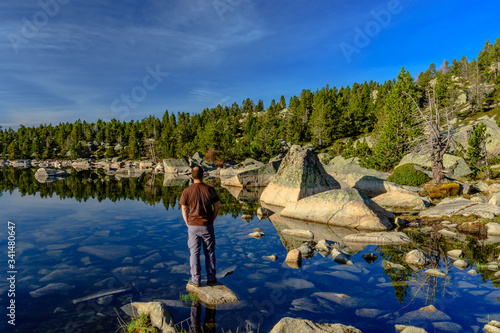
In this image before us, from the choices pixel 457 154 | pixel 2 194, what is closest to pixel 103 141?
pixel 2 194

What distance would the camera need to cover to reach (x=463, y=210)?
14117 mm

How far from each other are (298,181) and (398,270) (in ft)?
35.0

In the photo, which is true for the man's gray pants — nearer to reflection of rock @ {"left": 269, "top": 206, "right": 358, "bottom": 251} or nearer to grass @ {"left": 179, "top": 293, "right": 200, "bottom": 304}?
grass @ {"left": 179, "top": 293, "right": 200, "bottom": 304}

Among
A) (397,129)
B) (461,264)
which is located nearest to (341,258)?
(461,264)

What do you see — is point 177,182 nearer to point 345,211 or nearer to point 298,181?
point 298,181

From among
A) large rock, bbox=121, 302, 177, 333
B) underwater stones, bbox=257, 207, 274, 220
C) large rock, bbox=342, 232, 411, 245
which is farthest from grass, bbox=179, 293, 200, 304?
underwater stones, bbox=257, 207, 274, 220

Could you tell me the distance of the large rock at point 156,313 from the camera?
206 inches

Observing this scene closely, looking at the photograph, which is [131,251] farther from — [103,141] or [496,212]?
[103,141]

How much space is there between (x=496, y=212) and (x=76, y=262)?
1702 cm

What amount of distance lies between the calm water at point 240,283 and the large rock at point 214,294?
25cm

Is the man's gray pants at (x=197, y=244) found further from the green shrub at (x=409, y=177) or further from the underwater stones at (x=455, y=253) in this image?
the green shrub at (x=409, y=177)

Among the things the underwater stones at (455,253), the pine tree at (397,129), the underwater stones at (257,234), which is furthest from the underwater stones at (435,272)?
the pine tree at (397,129)

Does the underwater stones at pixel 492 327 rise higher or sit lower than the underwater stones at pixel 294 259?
lower

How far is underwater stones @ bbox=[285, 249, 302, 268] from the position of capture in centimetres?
879
